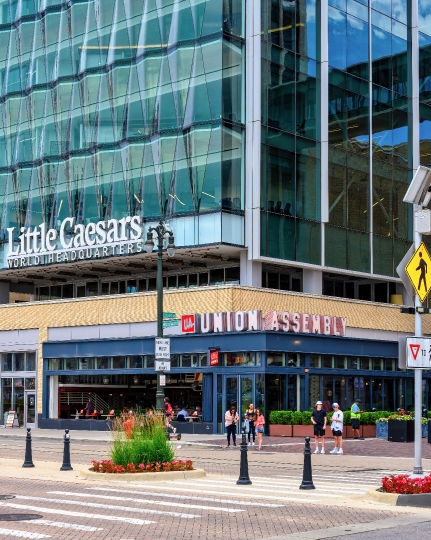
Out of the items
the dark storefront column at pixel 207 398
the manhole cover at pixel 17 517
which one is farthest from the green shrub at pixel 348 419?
the manhole cover at pixel 17 517

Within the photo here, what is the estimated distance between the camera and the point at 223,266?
54.4 metres

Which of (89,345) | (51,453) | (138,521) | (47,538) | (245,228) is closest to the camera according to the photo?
(47,538)

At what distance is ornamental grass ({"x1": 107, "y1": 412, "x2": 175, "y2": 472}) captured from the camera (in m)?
22.7

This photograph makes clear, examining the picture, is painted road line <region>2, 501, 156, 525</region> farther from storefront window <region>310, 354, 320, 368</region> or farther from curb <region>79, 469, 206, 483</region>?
storefront window <region>310, 354, 320, 368</region>

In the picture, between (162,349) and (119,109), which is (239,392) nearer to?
(162,349)

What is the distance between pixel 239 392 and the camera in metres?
46.1

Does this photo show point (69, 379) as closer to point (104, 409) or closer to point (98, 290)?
point (104, 409)

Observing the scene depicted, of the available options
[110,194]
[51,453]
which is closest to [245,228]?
[110,194]

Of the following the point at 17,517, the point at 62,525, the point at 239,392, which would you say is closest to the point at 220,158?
the point at 239,392

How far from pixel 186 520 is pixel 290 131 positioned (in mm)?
38294

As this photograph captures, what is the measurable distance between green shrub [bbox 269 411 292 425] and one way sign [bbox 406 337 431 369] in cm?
2542

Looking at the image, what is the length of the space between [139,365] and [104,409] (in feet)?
16.8

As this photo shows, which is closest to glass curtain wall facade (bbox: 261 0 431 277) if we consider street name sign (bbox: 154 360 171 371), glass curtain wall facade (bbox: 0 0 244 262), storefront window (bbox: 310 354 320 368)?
glass curtain wall facade (bbox: 0 0 244 262)

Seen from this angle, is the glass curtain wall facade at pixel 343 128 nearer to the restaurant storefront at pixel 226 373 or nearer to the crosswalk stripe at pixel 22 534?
the restaurant storefront at pixel 226 373
